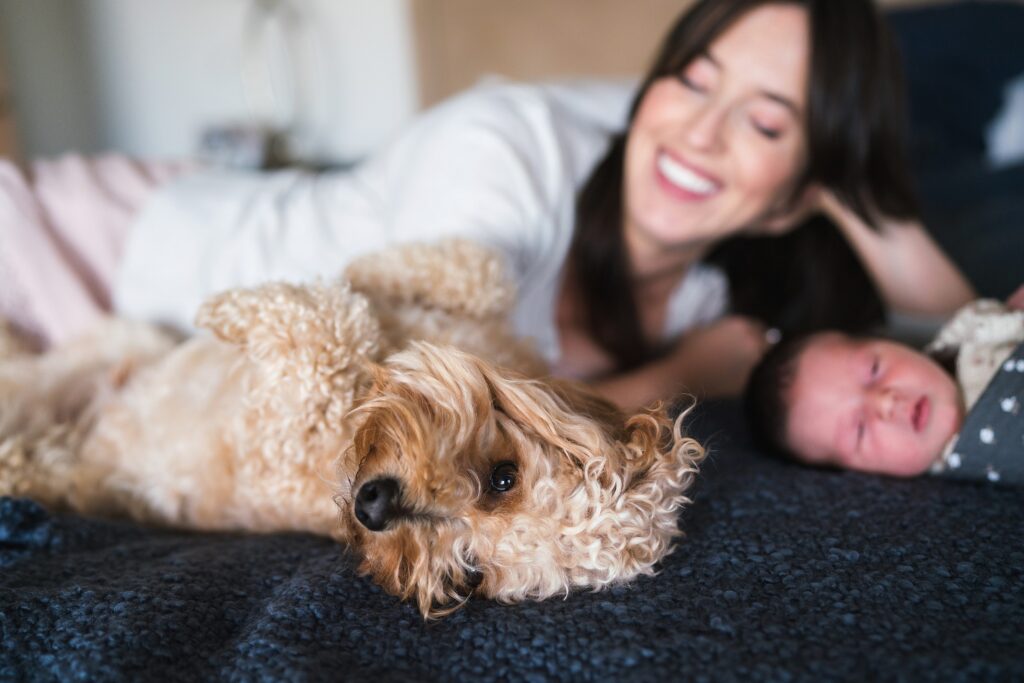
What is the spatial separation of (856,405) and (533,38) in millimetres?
3062

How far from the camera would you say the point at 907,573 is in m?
1.04

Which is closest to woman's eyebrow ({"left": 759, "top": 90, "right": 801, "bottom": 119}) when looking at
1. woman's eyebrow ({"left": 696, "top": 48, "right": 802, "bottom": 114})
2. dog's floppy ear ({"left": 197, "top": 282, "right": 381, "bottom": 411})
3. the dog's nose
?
woman's eyebrow ({"left": 696, "top": 48, "right": 802, "bottom": 114})

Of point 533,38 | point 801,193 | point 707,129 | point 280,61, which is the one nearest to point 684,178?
point 707,129

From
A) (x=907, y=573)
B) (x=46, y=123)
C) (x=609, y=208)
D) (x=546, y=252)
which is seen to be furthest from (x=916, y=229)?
(x=46, y=123)

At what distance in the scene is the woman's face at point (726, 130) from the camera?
1816 mm

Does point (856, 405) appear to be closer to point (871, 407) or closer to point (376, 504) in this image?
point (871, 407)

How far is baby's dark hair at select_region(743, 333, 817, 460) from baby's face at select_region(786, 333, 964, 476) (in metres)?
0.02

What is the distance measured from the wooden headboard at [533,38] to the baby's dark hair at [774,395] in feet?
8.15

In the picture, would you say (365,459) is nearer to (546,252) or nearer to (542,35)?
(546,252)

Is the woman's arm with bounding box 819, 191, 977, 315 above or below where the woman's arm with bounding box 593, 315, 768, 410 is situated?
above

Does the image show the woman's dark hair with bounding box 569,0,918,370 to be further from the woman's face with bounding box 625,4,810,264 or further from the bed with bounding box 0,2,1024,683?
the bed with bounding box 0,2,1024,683

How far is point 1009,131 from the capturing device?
305 centimetres

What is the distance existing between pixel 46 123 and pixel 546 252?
132 inches

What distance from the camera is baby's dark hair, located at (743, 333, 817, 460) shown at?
1.67 metres
